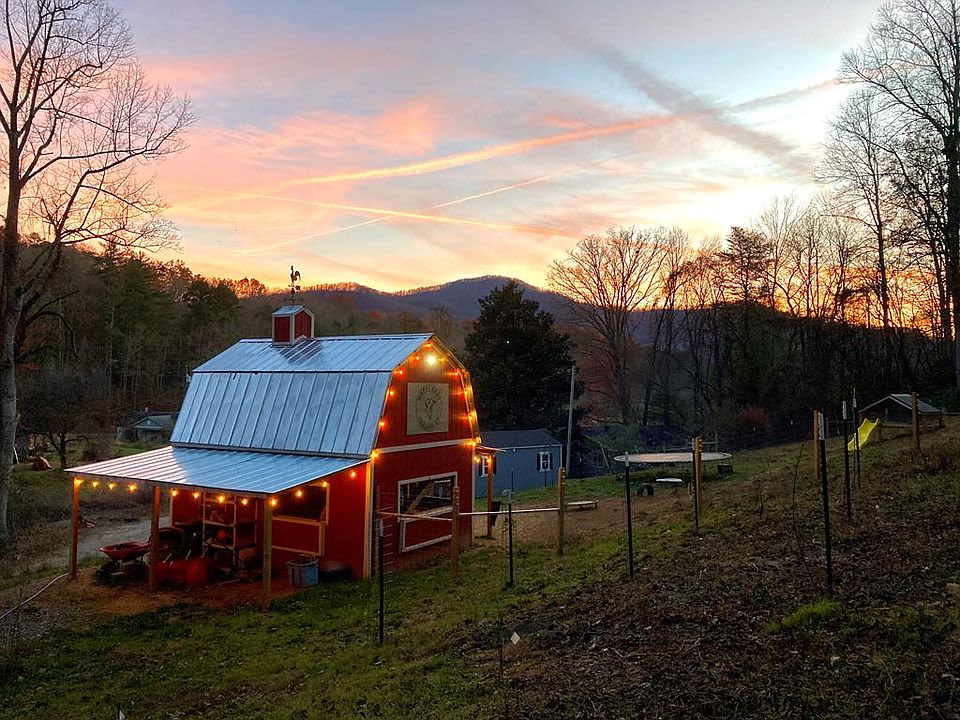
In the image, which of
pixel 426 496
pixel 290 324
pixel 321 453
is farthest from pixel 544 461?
pixel 321 453

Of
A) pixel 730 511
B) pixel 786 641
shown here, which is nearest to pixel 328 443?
pixel 730 511

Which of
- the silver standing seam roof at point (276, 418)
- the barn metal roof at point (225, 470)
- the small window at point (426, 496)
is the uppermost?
the silver standing seam roof at point (276, 418)

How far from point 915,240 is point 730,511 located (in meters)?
18.2

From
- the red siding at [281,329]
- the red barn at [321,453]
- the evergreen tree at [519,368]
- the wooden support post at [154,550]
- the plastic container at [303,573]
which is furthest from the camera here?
the evergreen tree at [519,368]

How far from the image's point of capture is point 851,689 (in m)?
4.85

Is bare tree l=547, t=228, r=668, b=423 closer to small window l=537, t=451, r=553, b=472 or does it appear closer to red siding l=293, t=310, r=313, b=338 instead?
small window l=537, t=451, r=553, b=472

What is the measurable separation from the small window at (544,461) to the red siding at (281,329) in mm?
18930

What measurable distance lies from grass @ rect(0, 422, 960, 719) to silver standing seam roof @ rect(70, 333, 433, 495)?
8.55ft

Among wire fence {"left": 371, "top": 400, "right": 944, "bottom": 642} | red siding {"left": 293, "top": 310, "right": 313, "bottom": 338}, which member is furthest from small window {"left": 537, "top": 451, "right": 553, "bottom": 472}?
red siding {"left": 293, "top": 310, "right": 313, "bottom": 338}

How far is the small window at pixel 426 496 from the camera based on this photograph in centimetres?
1485

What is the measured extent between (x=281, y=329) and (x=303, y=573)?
7470 millimetres

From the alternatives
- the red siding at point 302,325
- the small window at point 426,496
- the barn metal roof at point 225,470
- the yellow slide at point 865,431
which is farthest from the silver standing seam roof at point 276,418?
the yellow slide at point 865,431

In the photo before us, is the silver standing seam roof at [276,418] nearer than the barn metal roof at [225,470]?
No

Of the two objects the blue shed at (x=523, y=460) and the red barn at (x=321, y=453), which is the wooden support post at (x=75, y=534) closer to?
the red barn at (x=321, y=453)
